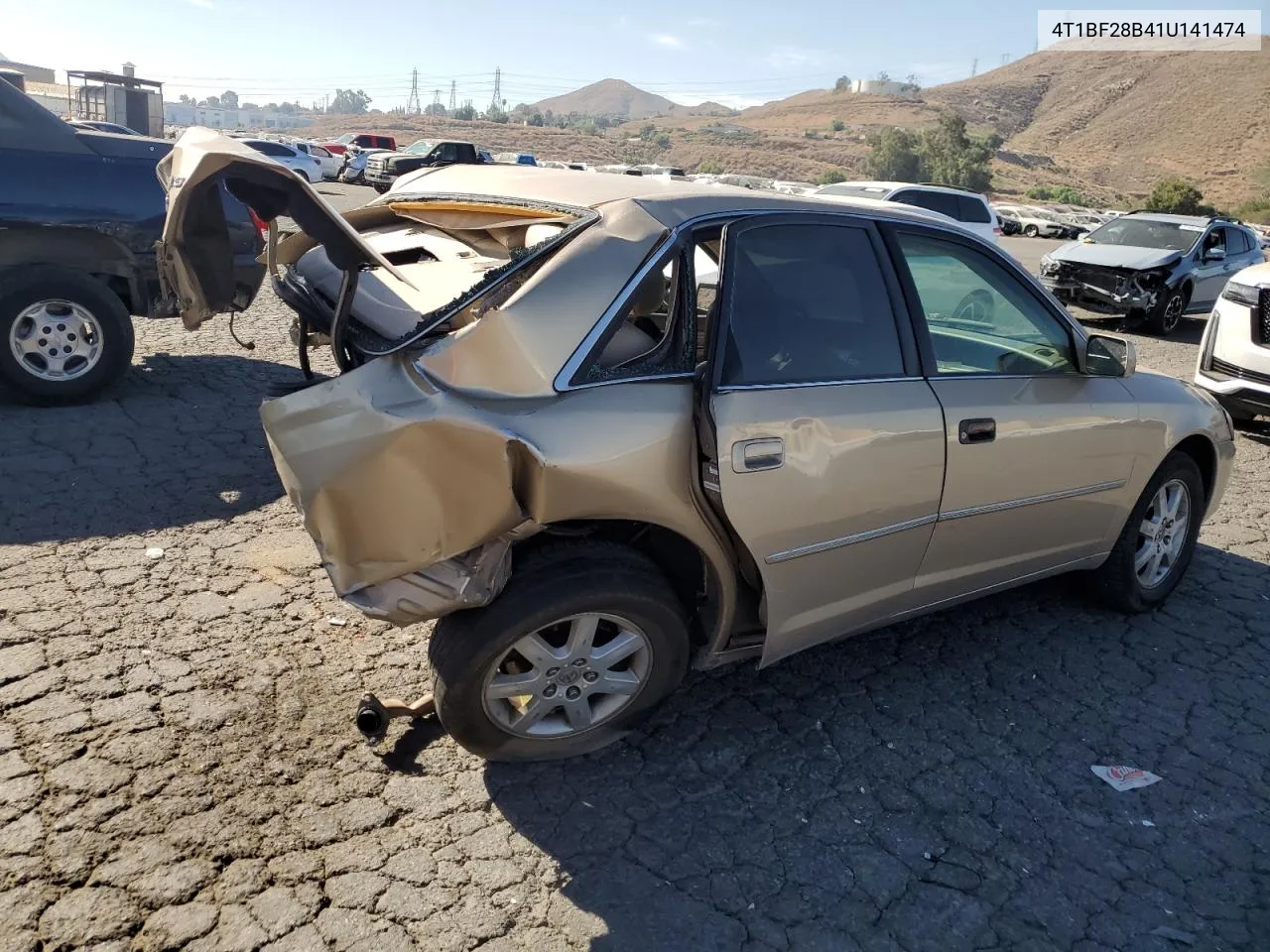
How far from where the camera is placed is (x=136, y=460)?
17.7 feet

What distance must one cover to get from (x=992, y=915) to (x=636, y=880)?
0.99m

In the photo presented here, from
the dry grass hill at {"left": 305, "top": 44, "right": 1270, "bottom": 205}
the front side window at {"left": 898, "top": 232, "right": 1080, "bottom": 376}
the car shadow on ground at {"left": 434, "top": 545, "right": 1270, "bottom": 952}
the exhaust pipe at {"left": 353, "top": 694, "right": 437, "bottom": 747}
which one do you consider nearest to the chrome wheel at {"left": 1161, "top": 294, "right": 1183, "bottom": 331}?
the car shadow on ground at {"left": 434, "top": 545, "right": 1270, "bottom": 952}

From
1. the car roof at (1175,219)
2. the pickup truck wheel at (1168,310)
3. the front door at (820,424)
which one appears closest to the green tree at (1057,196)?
the car roof at (1175,219)

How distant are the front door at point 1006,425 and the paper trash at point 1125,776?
807 millimetres

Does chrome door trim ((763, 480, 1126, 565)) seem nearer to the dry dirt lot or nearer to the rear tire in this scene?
the rear tire

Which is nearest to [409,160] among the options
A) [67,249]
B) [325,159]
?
[325,159]

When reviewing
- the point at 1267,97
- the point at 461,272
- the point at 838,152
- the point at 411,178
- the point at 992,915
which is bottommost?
the point at 992,915

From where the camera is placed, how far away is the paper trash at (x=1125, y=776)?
10.6ft

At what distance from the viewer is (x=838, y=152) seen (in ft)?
→ 280

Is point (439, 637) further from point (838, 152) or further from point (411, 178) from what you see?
point (838, 152)

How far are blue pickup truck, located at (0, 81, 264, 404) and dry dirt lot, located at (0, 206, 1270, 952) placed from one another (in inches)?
79.5

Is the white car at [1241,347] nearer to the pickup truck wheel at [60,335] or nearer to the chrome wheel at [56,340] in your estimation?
→ the pickup truck wheel at [60,335]

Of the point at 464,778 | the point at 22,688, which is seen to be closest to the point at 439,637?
the point at 464,778

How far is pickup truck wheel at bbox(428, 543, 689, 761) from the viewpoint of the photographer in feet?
9.20
